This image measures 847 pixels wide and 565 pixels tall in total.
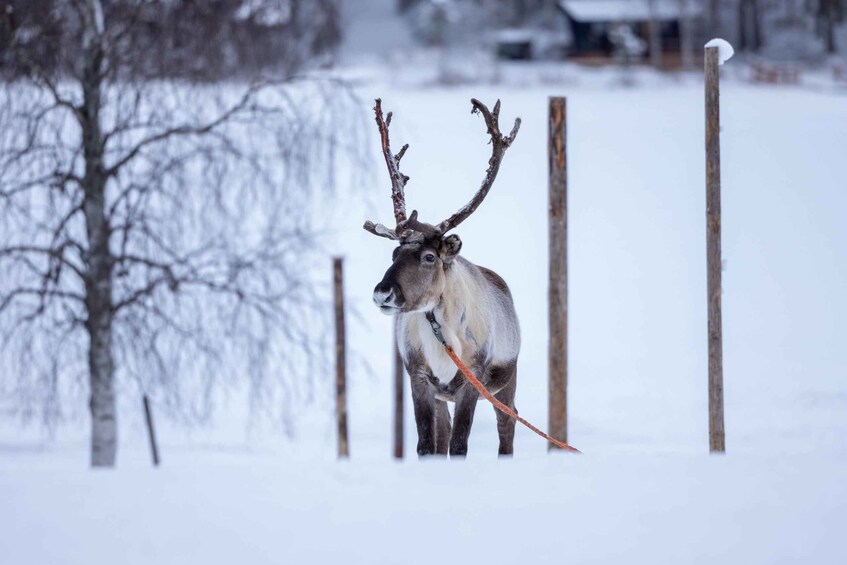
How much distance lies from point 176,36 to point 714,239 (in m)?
6.87

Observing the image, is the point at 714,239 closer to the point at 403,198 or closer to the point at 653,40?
the point at 403,198

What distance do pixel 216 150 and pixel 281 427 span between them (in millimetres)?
3903

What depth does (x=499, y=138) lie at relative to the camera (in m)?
3.02

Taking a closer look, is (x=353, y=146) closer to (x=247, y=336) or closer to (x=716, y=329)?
(x=247, y=336)

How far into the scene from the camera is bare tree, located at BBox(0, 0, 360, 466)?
29.3 ft

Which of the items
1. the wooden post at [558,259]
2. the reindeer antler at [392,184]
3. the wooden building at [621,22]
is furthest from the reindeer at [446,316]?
the wooden building at [621,22]

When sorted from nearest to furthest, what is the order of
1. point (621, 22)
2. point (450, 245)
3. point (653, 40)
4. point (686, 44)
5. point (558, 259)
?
point (450, 245)
point (558, 259)
point (653, 40)
point (686, 44)
point (621, 22)

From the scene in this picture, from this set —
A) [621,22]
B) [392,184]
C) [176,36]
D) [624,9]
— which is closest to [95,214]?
[176,36]

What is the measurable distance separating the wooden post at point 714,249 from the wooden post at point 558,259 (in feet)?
1.69

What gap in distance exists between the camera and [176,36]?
942 centimetres

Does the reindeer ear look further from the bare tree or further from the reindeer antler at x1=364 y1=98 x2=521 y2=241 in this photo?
the bare tree

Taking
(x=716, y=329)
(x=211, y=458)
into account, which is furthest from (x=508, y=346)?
(x=211, y=458)

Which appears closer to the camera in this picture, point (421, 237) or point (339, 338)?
point (421, 237)

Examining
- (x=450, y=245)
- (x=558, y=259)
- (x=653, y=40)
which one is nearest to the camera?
(x=450, y=245)
